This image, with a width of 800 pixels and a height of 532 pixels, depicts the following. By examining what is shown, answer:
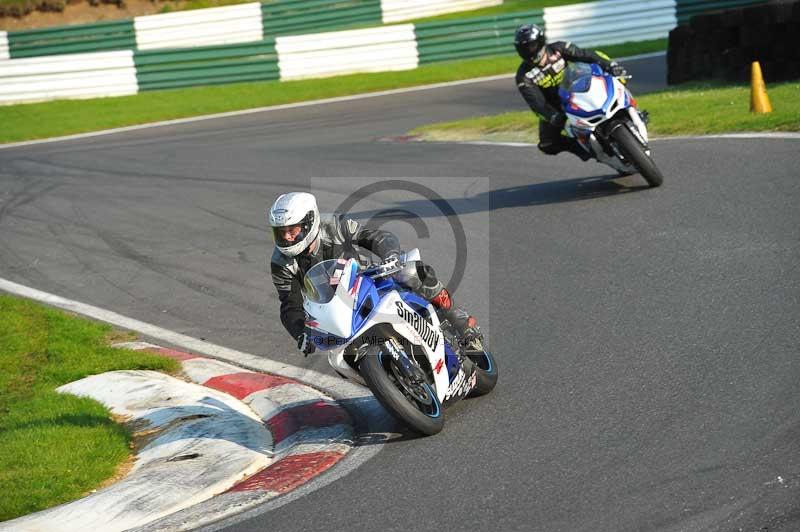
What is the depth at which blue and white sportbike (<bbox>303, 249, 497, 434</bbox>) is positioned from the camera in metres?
5.93

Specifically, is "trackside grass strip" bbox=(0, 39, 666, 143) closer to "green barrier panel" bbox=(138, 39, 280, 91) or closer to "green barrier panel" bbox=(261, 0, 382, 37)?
"green barrier panel" bbox=(138, 39, 280, 91)

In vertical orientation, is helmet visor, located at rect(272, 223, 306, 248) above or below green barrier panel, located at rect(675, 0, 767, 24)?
above

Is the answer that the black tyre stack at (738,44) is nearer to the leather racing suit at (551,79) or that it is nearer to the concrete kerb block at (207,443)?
the leather racing suit at (551,79)

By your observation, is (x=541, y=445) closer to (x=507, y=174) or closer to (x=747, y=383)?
(x=747, y=383)

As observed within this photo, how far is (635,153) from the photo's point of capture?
10.8 metres

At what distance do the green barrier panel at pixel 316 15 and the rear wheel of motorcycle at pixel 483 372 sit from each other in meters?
25.7

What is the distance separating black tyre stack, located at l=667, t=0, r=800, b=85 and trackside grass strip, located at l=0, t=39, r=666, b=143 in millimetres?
7419

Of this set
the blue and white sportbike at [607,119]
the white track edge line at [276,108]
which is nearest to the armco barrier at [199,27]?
the white track edge line at [276,108]

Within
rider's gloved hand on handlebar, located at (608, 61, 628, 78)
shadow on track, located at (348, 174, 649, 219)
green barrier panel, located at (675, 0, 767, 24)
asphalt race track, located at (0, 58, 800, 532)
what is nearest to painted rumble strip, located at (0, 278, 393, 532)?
asphalt race track, located at (0, 58, 800, 532)

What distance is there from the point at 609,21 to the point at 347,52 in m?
6.83

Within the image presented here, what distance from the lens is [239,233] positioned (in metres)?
12.2

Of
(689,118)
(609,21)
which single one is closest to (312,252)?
(689,118)

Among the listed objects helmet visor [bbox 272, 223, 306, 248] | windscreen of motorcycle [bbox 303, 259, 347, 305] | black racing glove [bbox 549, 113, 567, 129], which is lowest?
black racing glove [bbox 549, 113, 567, 129]

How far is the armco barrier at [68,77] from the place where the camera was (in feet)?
80.5
